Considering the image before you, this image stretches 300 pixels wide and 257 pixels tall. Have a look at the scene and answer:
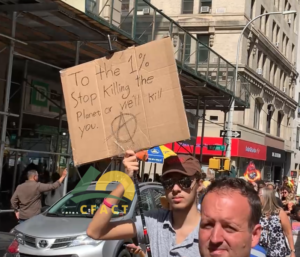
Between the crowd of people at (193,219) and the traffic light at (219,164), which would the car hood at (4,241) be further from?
the traffic light at (219,164)

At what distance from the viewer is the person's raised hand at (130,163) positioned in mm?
2951

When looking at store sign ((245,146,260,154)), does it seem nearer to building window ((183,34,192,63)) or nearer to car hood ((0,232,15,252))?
building window ((183,34,192,63))

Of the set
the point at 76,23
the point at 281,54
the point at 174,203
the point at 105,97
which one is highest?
the point at 281,54

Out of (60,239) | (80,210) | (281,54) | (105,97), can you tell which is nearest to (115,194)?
(105,97)

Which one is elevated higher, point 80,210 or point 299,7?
point 299,7

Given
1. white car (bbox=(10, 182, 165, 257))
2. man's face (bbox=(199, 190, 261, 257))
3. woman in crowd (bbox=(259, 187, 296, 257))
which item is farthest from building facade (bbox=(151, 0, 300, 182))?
man's face (bbox=(199, 190, 261, 257))

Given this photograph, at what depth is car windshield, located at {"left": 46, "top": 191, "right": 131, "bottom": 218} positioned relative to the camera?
8.55 m

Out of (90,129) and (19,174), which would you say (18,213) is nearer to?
(19,174)

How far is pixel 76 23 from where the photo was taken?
9.96 meters

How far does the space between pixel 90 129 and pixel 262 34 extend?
33.5 m

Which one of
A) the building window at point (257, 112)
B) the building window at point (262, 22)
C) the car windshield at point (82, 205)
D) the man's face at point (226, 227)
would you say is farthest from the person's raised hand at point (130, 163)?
the building window at point (262, 22)

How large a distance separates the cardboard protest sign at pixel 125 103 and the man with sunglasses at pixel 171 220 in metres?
0.17

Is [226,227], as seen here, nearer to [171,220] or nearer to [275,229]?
[171,220]

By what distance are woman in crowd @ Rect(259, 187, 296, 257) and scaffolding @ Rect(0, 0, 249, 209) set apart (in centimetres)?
488
